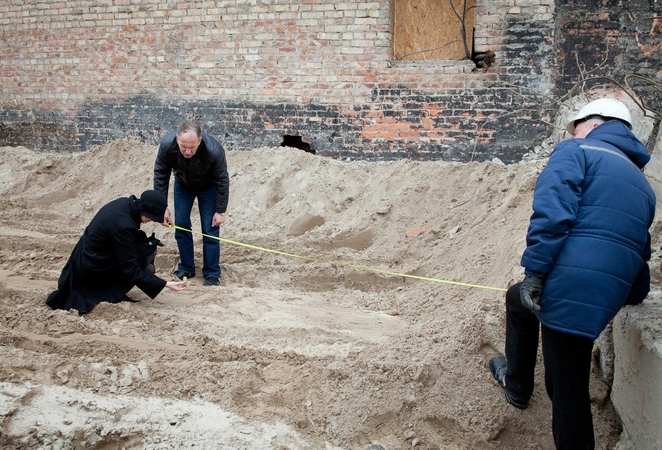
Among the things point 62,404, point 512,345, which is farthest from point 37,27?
point 512,345

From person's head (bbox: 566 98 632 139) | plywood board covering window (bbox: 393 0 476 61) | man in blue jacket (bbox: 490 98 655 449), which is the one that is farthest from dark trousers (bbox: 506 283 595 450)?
plywood board covering window (bbox: 393 0 476 61)

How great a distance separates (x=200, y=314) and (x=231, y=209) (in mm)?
2734

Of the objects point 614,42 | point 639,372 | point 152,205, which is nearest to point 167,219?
point 152,205

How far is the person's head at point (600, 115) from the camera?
9.48 ft

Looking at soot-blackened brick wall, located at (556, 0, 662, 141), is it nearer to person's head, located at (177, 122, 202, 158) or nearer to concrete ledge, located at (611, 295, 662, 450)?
concrete ledge, located at (611, 295, 662, 450)

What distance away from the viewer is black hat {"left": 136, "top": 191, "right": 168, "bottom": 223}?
175 inches

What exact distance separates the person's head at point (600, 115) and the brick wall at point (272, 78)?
4192 millimetres

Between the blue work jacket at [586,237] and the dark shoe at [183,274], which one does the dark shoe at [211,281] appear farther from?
the blue work jacket at [586,237]

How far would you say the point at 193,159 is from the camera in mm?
5227

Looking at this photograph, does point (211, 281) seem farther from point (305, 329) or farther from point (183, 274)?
point (305, 329)

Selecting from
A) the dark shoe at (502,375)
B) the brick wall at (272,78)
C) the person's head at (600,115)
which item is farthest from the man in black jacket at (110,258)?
the brick wall at (272,78)

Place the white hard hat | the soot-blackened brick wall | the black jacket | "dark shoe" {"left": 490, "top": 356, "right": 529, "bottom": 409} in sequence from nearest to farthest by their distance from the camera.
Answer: the white hard hat < "dark shoe" {"left": 490, "top": 356, "right": 529, "bottom": 409} < the black jacket < the soot-blackened brick wall

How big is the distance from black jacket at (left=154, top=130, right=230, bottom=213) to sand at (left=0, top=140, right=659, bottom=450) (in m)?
0.97

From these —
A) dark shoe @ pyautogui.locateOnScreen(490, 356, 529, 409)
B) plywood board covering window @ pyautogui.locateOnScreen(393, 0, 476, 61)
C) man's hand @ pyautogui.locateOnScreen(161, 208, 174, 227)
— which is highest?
plywood board covering window @ pyautogui.locateOnScreen(393, 0, 476, 61)
